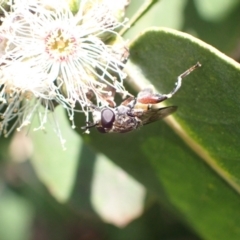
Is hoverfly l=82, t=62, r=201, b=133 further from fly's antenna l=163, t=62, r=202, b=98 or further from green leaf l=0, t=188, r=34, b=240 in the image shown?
green leaf l=0, t=188, r=34, b=240

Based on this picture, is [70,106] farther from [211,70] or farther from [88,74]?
[211,70]

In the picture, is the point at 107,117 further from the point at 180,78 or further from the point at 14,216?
the point at 14,216

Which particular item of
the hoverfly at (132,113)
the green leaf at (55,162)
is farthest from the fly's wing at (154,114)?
the green leaf at (55,162)

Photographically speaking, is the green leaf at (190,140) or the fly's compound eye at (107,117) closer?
the green leaf at (190,140)

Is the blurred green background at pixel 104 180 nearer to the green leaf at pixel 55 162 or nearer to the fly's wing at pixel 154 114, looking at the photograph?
the green leaf at pixel 55 162

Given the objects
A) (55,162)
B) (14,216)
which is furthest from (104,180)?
(14,216)
